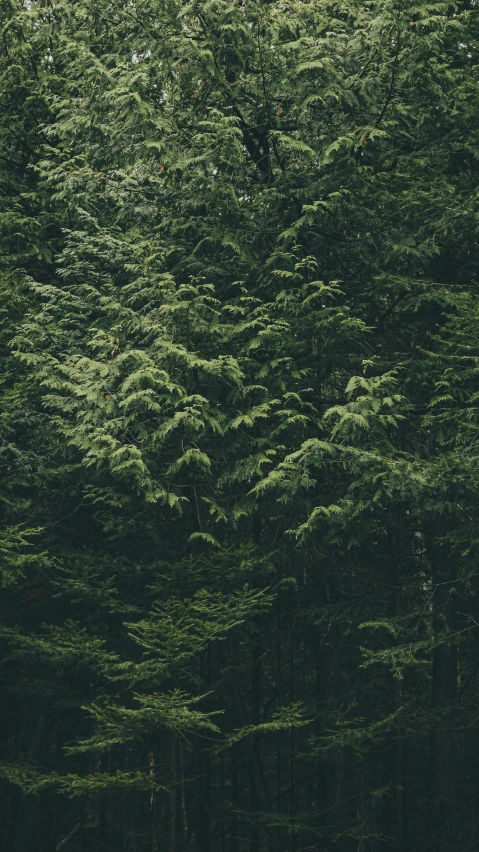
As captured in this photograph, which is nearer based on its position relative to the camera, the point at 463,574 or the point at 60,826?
the point at 463,574

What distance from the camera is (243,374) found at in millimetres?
10344

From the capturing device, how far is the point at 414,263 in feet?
37.0

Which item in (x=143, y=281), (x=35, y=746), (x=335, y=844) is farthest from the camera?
(x=35, y=746)

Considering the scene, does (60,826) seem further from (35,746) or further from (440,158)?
(440,158)

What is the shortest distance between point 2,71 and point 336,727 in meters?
10.6

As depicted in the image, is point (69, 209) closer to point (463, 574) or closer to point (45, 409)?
point (45, 409)

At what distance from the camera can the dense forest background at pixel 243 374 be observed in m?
10.2

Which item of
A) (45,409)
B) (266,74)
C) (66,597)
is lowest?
(66,597)

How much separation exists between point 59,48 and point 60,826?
484 inches

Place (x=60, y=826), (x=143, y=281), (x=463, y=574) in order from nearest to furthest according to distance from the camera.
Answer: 1. (x=463, y=574)
2. (x=143, y=281)
3. (x=60, y=826)

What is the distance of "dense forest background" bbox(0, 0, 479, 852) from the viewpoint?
1016 cm

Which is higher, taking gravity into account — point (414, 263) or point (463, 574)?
point (414, 263)

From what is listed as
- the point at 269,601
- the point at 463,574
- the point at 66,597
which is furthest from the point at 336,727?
the point at 66,597

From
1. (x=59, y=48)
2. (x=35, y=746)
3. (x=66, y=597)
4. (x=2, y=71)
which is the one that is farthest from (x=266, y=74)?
(x=35, y=746)
